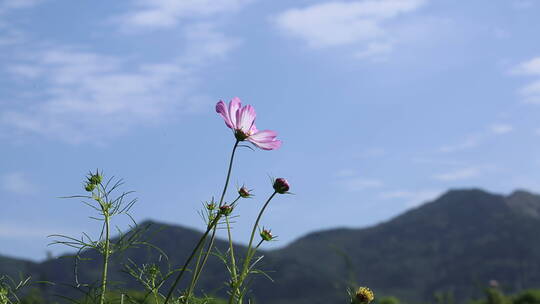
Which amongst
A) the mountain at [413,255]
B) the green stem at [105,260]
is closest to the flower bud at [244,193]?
the green stem at [105,260]

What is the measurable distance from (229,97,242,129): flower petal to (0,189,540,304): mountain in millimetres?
64124

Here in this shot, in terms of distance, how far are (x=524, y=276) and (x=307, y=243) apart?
3234cm

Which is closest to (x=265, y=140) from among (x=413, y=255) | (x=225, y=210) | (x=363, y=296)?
(x=225, y=210)

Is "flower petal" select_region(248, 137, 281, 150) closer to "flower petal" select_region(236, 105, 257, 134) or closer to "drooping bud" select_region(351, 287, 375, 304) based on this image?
"flower petal" select_region(236, 105, 257, 134)

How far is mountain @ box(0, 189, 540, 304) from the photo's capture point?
73.1 m

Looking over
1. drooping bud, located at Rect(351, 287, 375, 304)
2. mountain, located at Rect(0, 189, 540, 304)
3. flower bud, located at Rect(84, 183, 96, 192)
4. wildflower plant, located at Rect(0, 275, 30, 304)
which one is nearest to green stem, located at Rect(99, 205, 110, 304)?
flower bud, located at Rect(84, 183, 96, 192)

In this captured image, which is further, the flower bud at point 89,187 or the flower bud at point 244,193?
the flower bud at point 89,187

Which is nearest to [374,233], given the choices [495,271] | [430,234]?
[430,234]

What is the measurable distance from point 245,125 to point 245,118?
0.02 m

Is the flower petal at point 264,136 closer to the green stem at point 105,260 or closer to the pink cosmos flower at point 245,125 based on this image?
the pink cosmos flower at point 245,125

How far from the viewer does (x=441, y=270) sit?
3209 inches

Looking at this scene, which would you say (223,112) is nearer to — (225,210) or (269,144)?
(269,144)

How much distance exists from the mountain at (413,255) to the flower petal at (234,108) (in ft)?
210

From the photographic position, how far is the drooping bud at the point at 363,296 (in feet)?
4.96
